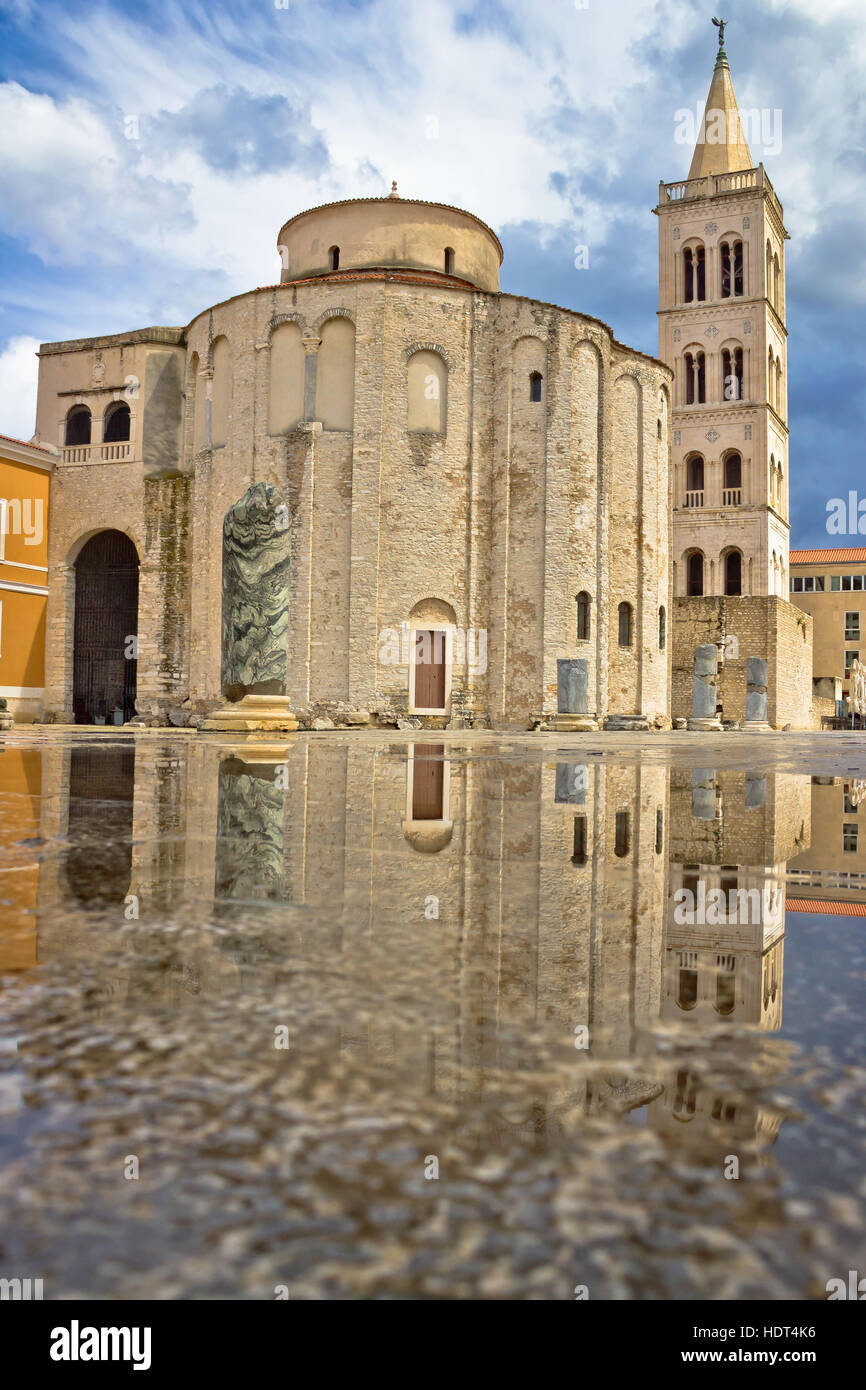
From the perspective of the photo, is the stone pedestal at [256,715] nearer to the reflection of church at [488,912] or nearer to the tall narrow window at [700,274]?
the reflection of church at [488,912]

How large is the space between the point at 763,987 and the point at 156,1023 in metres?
0.75

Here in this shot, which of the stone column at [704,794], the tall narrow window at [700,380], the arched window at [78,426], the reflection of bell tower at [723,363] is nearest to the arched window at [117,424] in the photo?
the arched window at [78,426]

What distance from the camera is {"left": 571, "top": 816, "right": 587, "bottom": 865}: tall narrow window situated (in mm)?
2379

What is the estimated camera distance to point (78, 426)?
28.9 m

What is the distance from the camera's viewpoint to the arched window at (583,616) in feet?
82.2

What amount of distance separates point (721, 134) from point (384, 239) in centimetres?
2068

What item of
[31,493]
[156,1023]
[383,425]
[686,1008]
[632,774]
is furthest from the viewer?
[31,493]

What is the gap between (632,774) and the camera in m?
5.96

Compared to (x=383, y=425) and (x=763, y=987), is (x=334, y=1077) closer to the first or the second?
(x=763, y=987)

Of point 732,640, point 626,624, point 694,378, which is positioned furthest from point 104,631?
point 694,378

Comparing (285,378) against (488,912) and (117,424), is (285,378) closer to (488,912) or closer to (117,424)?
(117,424)
